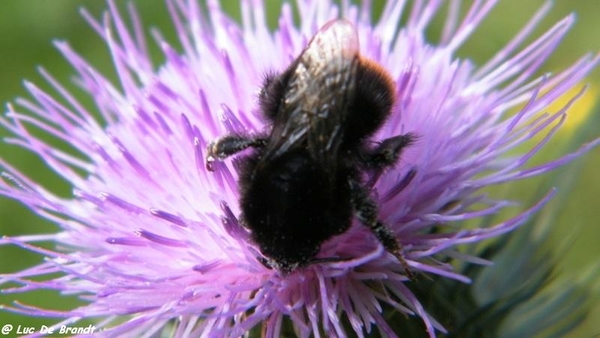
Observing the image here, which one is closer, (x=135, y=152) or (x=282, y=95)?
(x=282, y=95)

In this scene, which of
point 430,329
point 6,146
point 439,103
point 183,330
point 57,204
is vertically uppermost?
point 6,146

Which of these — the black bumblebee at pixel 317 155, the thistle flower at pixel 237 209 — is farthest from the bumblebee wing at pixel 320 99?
the thistle flower at pixel 237 209

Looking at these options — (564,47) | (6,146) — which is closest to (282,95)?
(564,47)

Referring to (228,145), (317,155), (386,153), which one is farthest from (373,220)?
(228,145)

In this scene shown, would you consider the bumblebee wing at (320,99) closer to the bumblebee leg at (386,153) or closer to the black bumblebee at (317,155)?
the black bumblebee at (317,155)

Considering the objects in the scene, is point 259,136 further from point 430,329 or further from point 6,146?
point 6,146

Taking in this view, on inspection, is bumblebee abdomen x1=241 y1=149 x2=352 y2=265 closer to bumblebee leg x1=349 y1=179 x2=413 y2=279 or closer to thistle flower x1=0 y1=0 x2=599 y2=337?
bumblebee leg x1=349 y1=179 x2=413 y2=279

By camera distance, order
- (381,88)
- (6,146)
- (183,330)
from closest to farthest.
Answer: (381,88) → (183,330) → (6,146)

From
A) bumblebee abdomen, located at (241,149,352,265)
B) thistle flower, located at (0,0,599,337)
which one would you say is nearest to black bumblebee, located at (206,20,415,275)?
bumblebee abdomen, located at (241,149,352,265)

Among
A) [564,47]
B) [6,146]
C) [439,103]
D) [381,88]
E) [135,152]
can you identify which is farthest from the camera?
[6,146]

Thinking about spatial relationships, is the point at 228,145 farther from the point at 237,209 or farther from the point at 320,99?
the point at 320,99
